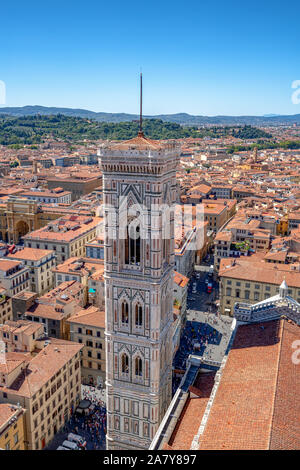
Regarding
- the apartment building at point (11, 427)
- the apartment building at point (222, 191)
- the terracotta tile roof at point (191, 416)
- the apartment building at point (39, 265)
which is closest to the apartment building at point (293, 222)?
the apartment building at point (222, 191)

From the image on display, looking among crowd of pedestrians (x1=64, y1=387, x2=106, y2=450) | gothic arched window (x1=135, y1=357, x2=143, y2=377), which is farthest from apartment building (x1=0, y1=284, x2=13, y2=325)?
gothic arched window (x1=135, y1=357, x2=143, y2=377)

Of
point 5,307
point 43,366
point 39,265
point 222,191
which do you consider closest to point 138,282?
point 43,366

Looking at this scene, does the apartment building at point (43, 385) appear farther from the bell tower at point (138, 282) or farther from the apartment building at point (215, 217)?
the apartment building at point (215, 217)

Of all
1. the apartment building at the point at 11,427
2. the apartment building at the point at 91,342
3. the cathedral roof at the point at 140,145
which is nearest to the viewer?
the cathedral roof at the point at 140,145

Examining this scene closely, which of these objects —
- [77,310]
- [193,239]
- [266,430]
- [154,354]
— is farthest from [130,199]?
[193,239]

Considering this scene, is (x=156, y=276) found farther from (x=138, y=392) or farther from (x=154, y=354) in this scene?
(x=138, y=392)

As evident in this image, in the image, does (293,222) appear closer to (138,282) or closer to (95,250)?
(95,250)

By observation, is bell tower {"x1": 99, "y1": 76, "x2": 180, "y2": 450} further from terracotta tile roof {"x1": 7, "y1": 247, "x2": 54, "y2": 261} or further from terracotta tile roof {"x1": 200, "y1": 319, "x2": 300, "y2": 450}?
terracotta tile roof {"x1": 7, "y1": 247, "x2": 54, "y2": 261}
